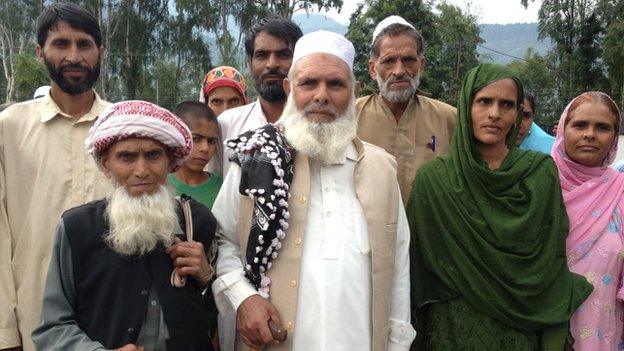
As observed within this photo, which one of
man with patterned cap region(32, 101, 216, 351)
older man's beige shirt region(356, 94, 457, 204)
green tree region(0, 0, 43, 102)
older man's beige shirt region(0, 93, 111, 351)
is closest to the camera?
man with patterned cap region(32, 101, 216, 351)

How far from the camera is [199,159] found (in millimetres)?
3357

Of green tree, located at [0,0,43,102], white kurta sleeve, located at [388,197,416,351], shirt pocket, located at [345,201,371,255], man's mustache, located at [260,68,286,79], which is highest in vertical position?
green tree, located at [0,0,43,102]

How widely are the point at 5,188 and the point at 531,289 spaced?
2684 mm

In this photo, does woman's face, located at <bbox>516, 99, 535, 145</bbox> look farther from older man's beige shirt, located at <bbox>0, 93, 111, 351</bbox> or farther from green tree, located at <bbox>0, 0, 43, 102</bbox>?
green tree, located at <bbox>0, 0, 43, 102</bbox>

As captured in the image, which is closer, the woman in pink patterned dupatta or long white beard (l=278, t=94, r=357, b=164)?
long white beard (l=278, t=94, r=357, b=164)

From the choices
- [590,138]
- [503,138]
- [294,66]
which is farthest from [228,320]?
[590,138]

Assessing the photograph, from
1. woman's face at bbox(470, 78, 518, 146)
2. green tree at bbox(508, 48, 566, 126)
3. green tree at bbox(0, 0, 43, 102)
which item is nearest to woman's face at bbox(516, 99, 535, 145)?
woman's face at bbox(470, 78, 518, 146)

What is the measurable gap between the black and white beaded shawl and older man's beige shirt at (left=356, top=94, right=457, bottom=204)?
134 cm

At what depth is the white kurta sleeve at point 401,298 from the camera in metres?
2.64

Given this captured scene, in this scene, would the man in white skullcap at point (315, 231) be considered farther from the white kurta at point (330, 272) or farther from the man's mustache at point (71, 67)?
the man's mustache at point (71, 67)

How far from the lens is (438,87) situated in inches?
1053

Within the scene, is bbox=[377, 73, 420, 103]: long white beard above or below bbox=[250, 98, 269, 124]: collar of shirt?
above

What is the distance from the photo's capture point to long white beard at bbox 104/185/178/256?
2318mm

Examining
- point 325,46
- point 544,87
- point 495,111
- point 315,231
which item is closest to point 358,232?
point 315,231
